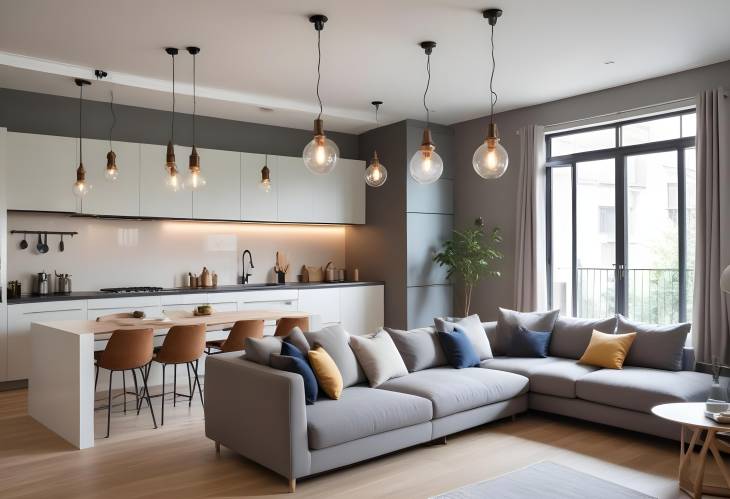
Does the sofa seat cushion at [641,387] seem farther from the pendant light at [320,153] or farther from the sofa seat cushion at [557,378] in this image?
the pendant light at [320,153]

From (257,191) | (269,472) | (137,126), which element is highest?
(137,126)

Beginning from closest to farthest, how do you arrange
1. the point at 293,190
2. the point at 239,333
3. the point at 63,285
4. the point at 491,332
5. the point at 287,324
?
the point at 239,333 → the point at 287,324 → the point at 491,332 → the point at 63,285 → the point at 293,190

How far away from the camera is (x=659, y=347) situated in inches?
199

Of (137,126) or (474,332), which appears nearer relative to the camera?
(474,332)

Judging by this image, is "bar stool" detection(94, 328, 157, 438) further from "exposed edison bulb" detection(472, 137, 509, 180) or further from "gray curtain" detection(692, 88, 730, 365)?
"gray curtain" detection(692, 88, 730, 365)

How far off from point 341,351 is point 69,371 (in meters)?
2.00

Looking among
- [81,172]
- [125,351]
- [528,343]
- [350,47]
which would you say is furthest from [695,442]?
[81,172]

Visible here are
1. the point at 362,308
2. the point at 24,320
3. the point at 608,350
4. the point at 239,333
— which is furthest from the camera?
the point at 362,308

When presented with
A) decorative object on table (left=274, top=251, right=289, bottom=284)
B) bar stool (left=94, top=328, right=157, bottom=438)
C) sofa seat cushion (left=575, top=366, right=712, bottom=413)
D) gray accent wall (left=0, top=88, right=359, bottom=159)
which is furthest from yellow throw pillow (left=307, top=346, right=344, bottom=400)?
gray accent wall (left=0, top=88, right=359, bottom=159)

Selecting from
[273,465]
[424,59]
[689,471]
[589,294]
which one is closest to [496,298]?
[589,294]

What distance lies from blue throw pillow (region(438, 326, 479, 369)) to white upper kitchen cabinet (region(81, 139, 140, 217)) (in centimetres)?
362

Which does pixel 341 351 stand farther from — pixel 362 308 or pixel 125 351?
pixel 362 308

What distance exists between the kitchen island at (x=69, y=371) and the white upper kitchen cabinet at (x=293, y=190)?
2.59 meters

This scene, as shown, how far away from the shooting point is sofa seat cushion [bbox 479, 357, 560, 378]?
5238mm
